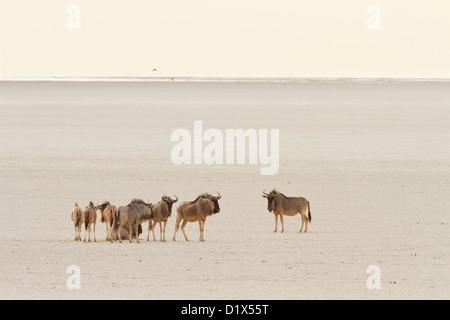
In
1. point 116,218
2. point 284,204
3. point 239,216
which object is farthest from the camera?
point 239,216

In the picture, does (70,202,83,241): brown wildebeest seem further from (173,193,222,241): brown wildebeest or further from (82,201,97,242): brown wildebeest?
(173,193,222,241): brown wildebeest

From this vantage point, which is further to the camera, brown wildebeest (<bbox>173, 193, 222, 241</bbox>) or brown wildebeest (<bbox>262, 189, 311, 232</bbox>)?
brown wildebeest (<bbox>262, 189, 311, 232</bbox>)

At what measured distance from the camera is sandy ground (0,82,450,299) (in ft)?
26.4

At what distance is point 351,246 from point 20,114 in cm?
2222

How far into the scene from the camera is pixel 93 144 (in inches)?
809

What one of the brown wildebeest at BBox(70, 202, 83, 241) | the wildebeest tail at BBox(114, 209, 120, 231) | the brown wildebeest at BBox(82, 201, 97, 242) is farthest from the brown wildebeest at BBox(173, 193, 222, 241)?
the brown wildebeest at BBox(70, 202, 83, 241)

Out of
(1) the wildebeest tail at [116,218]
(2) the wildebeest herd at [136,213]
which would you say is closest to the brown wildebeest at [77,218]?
(2) the wildebeest herd at [136,213]

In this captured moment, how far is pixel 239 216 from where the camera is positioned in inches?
447

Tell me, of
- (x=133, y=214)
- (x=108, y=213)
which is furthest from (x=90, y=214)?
(x=133, y=214)

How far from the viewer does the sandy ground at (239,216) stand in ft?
26.4

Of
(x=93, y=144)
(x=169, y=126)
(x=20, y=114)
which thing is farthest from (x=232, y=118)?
(x=93, y=144)

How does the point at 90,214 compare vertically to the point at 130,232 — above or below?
above

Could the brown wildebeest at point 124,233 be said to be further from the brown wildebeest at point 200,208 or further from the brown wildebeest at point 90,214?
the brown wildebeest at point 200,208

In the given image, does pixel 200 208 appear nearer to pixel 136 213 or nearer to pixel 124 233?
pixel 136 213
